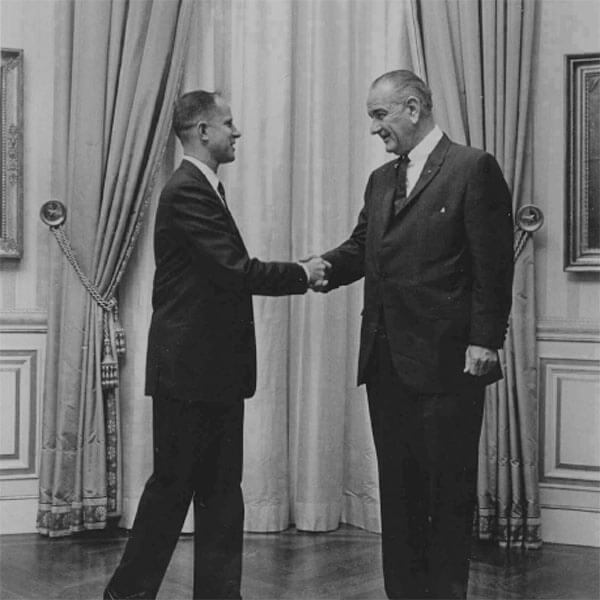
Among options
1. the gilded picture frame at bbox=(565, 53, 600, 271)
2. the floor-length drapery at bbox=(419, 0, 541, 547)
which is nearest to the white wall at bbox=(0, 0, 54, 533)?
the floor-length drapery at bbox=(419, 0, 541, 547)

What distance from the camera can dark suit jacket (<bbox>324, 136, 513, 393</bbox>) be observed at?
8.37ft

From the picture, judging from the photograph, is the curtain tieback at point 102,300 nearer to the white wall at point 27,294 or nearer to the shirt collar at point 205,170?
the white wall at point 27,294

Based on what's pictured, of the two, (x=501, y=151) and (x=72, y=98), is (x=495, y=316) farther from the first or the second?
(x=72, y=98)

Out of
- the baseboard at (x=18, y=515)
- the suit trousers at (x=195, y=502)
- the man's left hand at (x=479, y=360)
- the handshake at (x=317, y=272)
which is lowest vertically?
the baseboard at (x=18, y=515)

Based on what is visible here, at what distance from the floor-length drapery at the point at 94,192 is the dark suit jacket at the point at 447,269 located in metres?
1.44

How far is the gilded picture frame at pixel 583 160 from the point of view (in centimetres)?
371

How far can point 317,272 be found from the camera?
300 centimetres

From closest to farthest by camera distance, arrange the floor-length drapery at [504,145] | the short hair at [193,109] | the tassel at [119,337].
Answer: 1. the short hair at [193,109]
2. the floor-length drapery at [504,145]
3. the tassel at [119,337]

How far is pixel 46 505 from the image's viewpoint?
3705 mm

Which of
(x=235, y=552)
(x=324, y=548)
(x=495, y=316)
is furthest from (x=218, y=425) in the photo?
(x=324, y=548)

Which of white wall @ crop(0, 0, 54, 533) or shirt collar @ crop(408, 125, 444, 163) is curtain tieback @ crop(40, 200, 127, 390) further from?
shirt collar @ crop(408, 125, 444, 163)

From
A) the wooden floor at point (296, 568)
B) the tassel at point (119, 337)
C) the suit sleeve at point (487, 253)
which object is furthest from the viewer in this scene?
the tassel at point (119, 337)

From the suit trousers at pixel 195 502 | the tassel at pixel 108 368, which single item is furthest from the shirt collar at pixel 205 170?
the tassel at pixel 108 368

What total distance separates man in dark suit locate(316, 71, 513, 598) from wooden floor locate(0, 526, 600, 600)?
504 mm
